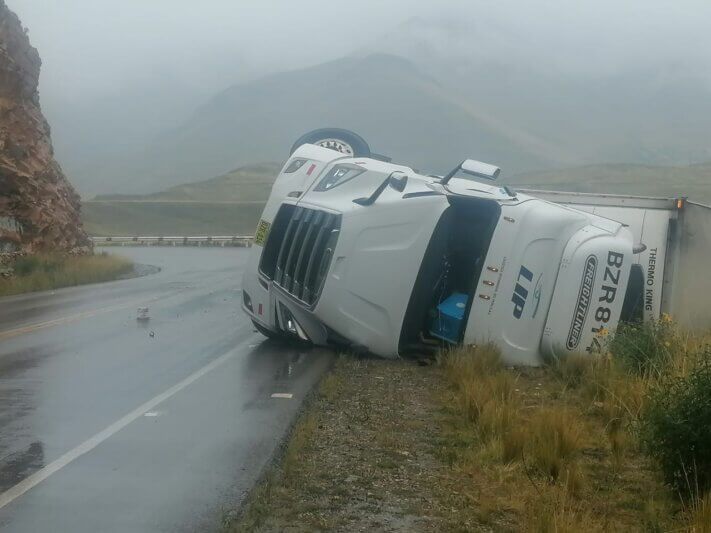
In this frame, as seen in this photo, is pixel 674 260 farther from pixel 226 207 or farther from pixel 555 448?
pixel 226 207

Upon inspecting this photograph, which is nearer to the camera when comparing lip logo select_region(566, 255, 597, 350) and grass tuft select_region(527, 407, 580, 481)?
grass tuft select_region(527, 407, 580, 481)

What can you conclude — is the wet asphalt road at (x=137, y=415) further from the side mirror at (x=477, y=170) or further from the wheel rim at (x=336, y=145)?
the wheel rim at (x=336, y=145)

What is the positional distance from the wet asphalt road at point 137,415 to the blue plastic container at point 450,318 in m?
1.52

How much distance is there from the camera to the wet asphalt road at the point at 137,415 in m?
6.95

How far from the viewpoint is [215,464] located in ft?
26.5

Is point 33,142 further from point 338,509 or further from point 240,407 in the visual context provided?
point 338,509

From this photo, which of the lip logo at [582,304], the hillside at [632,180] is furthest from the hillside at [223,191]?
the lip logo at [582,304]

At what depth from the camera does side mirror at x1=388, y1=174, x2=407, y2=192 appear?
13.4 meters

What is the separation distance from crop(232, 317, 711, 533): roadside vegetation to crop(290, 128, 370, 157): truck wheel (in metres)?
6.51

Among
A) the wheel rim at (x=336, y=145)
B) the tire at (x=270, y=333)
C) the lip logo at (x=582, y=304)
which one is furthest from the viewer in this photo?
the wheel rim at (x=336, y=145)

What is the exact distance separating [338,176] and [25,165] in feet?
67.5

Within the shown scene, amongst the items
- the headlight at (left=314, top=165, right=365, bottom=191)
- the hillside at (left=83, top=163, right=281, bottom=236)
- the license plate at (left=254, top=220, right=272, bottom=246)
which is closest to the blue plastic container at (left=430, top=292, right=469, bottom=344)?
the headlight at (left=314, top=165, right=365, bottom=191)

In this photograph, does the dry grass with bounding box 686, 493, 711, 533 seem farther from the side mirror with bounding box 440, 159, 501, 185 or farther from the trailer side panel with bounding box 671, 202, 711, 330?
the trailer side panel with bounding box 671, 202, 711, 330

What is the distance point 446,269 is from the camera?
13.6 meters
